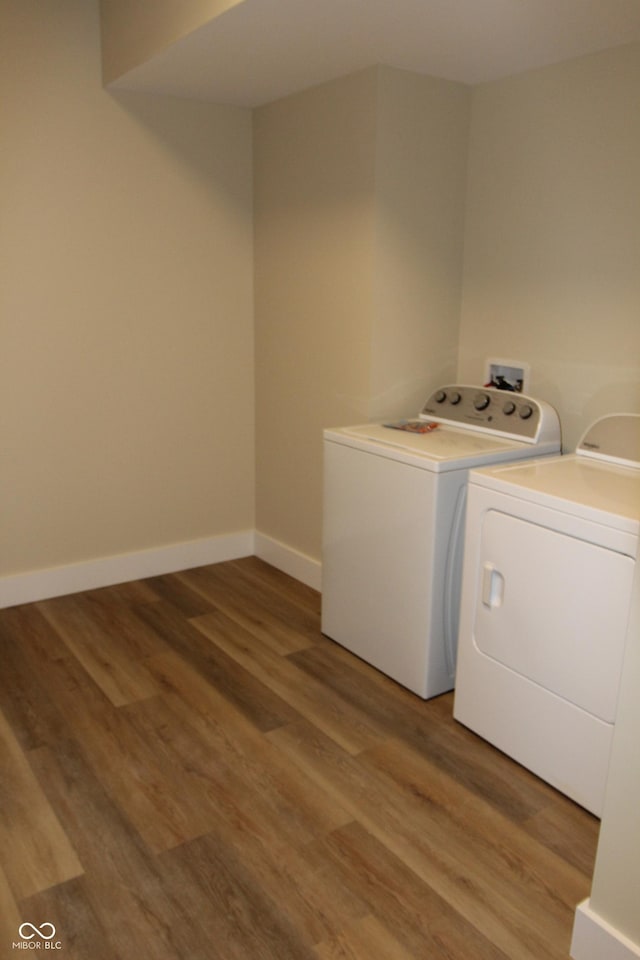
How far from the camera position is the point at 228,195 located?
322 cm

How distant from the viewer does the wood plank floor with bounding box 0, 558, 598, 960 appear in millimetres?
1545

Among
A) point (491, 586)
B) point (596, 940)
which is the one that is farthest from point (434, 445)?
point (596, 940)

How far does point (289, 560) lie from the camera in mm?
3377

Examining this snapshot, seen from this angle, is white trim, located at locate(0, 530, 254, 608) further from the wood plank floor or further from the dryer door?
the dryer door

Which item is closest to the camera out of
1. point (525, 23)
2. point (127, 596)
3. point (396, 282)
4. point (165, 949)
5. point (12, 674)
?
point (165, 949)

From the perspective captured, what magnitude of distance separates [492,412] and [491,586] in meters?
0.78

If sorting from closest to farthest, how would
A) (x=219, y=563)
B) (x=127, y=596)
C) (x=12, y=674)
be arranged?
(x=12, y=674), (x=127, y=596), (x=219, y=563)

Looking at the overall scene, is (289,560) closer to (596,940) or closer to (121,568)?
(121,568)

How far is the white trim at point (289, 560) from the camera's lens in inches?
127

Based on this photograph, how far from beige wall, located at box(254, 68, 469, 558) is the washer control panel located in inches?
5.0

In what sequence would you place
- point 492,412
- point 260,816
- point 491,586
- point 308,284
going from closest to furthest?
point 260,816, point 491,586, point 492,412, point 308,284

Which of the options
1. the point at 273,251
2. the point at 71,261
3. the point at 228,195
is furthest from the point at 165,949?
the point at 228,195

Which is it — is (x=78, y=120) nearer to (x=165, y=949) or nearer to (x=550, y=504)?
(x=550, y=504)

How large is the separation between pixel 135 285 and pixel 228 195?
1.92 ft
